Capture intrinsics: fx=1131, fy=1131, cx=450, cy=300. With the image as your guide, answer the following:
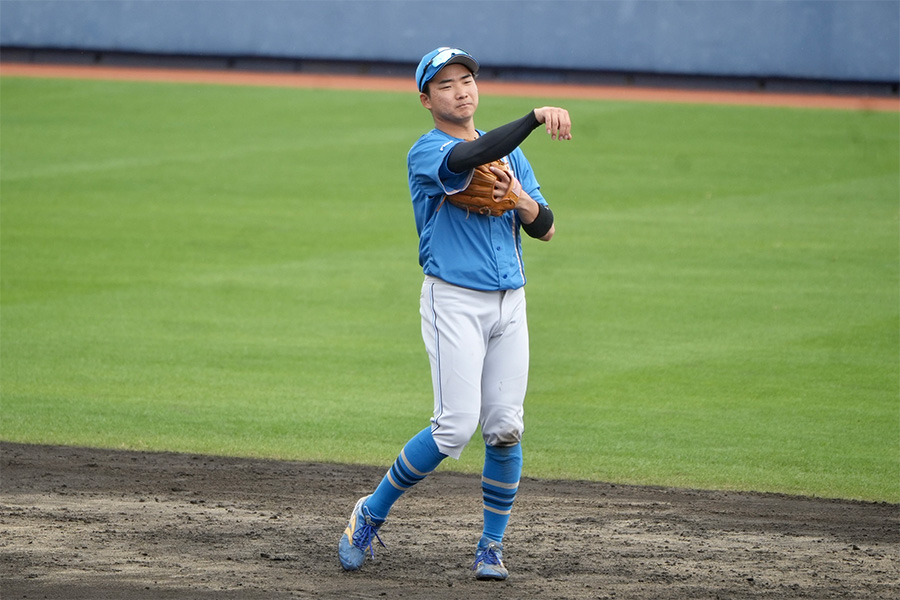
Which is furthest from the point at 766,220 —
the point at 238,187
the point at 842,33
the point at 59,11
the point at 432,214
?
the point at 59,11

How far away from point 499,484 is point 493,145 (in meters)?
1.40

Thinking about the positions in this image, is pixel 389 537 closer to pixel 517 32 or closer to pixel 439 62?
pixel 439 62

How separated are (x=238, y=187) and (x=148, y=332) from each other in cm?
678

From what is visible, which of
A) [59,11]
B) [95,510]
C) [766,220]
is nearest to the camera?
[95,510]

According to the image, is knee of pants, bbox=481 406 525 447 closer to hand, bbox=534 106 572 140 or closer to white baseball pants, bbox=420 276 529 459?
white baseball pants, bbox=420 276 529 459

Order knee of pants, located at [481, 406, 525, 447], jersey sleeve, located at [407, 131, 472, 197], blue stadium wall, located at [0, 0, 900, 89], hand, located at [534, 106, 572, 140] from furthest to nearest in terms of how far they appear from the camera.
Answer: blue stadium wall, located at [0, 0, 900, 89], knee of pants, located at [481, 406, 525, 447], jersey sleeve, located at [407, 131, 472, 197], hand, located at [534, 106, 572, 140]

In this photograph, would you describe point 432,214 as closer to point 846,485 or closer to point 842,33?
point 846,485

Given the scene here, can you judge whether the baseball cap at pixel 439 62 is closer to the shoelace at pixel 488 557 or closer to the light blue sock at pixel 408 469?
the light blue sock at pixel 408 469

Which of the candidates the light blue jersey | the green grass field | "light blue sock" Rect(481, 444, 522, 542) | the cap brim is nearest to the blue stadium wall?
the green grass field

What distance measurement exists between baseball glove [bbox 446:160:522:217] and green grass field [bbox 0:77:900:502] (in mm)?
2337

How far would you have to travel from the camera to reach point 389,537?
5.07m

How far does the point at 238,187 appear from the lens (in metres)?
15.5

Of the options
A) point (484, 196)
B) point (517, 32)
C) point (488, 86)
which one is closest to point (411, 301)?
point (484, 196)

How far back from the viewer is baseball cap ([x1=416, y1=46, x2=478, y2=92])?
4312mm
